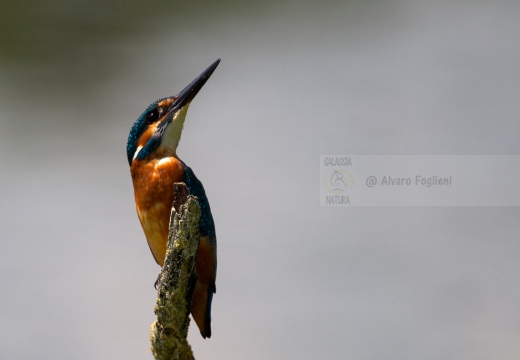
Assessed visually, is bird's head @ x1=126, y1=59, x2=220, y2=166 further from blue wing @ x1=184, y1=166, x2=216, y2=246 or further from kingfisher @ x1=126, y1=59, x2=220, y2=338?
blue wing @ x1=184, y1=166, x2=216, y2=246

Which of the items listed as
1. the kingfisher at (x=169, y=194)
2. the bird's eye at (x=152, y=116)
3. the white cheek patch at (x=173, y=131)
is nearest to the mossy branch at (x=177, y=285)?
the kingfisher at (x=169, y=194)

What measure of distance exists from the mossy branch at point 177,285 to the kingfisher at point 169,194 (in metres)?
0.54

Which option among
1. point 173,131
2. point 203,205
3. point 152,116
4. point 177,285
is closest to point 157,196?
point 203,205

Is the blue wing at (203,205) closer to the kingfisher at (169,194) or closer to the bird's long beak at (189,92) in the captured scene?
the kingfisher at (169,194)

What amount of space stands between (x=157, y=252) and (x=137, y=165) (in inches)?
14.5

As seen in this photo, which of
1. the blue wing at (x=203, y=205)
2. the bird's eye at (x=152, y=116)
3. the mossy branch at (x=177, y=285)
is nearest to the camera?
the mossy branch at (x=177, y=285)

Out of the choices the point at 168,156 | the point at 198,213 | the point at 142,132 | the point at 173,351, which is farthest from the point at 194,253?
the point at 142,132

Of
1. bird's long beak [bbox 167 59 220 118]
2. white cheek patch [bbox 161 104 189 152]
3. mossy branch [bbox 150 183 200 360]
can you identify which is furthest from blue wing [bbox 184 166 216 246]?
mossy branch [bbox 150 183 200 360]

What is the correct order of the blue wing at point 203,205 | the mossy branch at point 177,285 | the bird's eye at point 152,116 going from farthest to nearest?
1. the bird's eye at point 152,116
2. the blue wing at point 203,205
3. the mossy branch at point 177,285

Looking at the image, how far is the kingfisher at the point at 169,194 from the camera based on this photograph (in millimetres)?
2787

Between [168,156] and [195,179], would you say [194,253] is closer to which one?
[195,179]

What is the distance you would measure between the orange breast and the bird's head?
0.12m

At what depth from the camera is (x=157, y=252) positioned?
9.53ft

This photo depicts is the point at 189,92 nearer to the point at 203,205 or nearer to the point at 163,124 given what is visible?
the point at 163,124
